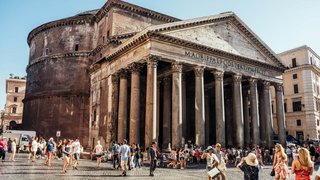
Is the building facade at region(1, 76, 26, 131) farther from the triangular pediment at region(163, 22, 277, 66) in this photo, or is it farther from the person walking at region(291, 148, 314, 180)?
the person walking at region(291, 148, 314, 180)

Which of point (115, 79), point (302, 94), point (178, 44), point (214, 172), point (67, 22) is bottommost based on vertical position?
point (214, 172)

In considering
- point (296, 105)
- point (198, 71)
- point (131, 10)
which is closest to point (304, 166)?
point (198, 71)

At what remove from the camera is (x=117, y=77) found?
73.6 feet

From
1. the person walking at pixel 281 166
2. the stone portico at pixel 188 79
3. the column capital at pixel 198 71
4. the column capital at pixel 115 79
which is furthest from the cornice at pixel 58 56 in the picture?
the person walking at pixel 281 166

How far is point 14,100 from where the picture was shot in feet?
180

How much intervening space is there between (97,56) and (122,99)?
865 centimetres

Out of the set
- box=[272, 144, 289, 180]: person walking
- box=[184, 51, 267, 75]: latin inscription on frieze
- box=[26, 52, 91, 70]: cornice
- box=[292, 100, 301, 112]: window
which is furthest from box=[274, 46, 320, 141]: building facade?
box=[272, 144, 289, 180]: person walking

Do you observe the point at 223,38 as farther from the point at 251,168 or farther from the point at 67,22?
the point at 67,22

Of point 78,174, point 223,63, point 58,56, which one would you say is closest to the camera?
point 78,174

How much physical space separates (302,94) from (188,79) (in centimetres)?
1690

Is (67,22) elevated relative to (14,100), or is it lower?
elevated

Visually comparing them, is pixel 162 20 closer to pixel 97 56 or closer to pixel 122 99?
pixel 97 56

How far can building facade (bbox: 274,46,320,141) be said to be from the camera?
3434 cm

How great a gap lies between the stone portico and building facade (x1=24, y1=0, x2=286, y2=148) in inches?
2.6
